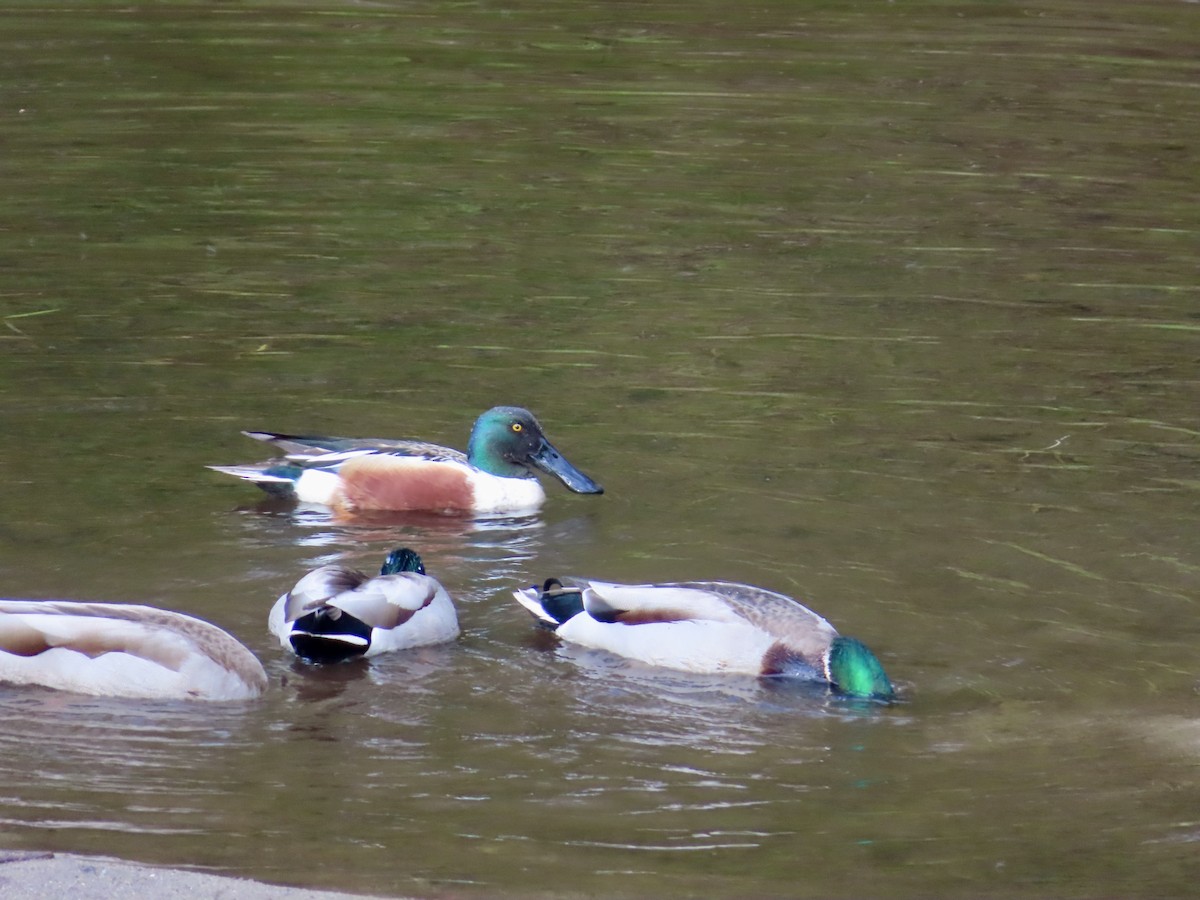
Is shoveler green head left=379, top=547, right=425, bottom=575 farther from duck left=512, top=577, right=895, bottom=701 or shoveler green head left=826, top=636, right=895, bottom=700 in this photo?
shoveler green head left=826, top=636, right=895, bottom=700

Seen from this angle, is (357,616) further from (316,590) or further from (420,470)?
(420,470)

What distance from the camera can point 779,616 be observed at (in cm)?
761

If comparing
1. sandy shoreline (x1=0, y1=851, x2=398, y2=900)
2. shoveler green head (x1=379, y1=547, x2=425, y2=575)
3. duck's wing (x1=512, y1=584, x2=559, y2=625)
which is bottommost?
sandy shoreline (x1=0, y1=851, x2=398, y2=900)

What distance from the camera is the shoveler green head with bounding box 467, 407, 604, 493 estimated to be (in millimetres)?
9672

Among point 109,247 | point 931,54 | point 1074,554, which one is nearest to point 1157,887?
point 1074,554

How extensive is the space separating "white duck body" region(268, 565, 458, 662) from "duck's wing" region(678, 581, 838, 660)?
97cm

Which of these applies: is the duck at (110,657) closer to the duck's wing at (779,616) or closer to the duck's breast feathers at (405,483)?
the duck's wing at (779,616)

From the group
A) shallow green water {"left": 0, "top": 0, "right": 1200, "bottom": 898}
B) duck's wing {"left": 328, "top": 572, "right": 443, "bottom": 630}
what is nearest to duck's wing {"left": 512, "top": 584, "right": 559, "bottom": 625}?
shallow green water {"left": 0, "top": 0, "right": 1200, "bottom": 898}

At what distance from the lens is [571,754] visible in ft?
22.1

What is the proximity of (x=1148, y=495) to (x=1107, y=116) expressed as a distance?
9481 mm

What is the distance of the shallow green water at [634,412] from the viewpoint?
248 inches

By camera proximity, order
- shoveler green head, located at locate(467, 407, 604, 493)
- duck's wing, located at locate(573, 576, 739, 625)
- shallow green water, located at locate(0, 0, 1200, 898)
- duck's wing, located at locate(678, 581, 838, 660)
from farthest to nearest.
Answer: shoveler green head, located at locate(467, 407, 604, 493) < duck's wing, located at locate(573, 576, 739, 625) < duck's wing, located at locate(678, 581, 838, 660) < shallow green water, located at locate(0, 0, 1200, 898)

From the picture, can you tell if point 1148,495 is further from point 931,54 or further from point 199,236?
point 931,54

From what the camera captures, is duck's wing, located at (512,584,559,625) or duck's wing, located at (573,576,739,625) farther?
duck's wing, located at (512,584,559,625)
